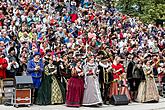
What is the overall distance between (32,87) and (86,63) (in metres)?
2.23

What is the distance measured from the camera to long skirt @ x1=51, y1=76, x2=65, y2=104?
1636 centimetres

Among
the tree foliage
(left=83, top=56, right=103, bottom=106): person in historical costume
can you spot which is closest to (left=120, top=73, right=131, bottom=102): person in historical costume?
(left=83, top=56, right=103, bottom=106): person in historical costume

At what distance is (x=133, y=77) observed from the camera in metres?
18.2

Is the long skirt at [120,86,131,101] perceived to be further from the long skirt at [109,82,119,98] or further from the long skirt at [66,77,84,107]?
the long skirt at [66,77,84,107]

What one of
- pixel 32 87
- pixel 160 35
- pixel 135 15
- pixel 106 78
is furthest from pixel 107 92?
pixel 135 15

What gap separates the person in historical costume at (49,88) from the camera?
1625 cm

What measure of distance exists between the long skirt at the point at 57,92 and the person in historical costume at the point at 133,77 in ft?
10.5

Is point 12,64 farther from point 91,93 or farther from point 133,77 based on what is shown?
point 133,77

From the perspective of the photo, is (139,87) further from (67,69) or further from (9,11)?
(9,11)

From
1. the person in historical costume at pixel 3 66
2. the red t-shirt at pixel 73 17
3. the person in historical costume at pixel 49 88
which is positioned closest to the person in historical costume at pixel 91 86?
the person in historical costume at pixel 49 88

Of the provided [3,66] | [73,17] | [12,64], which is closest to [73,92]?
[12,64]

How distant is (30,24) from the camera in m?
21.8

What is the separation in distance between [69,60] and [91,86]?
4.72 feet

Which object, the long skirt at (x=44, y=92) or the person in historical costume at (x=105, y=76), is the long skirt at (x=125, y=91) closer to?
the person in historical costume at (x=105, y=76)
